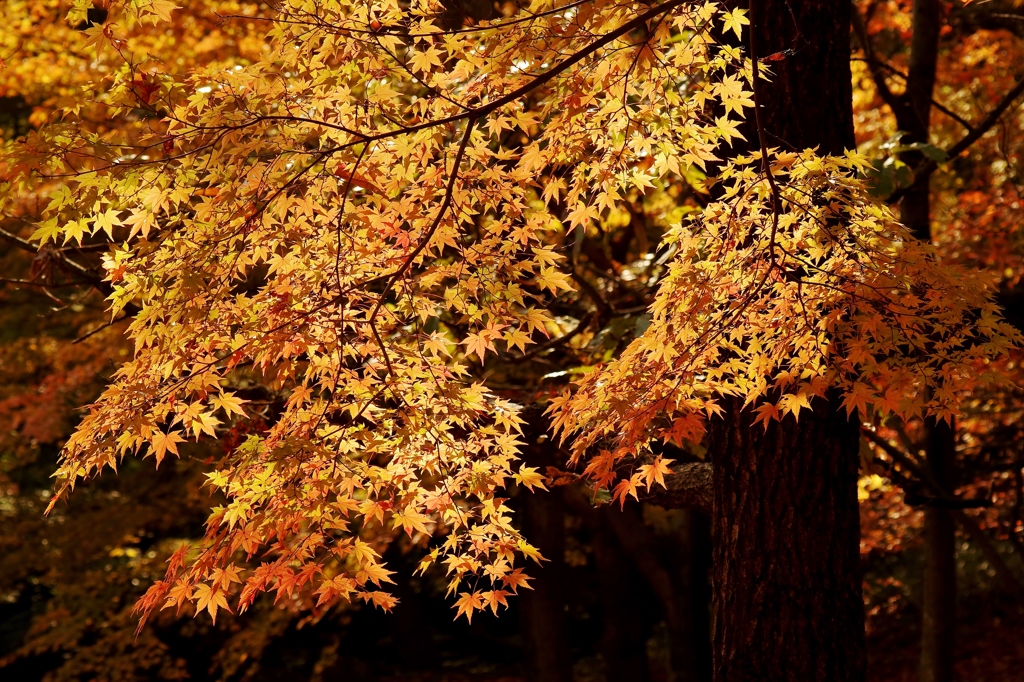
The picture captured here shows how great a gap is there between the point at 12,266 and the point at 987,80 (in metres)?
9.79

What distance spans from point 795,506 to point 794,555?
199 mm

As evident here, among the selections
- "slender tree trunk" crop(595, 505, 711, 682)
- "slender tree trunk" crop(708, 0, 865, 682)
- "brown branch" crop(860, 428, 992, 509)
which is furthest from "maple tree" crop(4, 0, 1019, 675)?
"slender tree trunk" crop(595, 505, 711, 682)

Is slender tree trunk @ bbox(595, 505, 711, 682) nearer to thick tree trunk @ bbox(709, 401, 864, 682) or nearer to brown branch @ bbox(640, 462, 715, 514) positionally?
brown branch @ bbox(640, 462, 715, 514)

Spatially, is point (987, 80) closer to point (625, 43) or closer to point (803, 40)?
point (803, 40)

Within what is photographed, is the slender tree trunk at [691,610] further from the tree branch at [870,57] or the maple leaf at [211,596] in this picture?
the maple leaf at [211,596]

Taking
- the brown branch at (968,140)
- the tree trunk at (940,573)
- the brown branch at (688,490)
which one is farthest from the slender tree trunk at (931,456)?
the brown branch at (688,490)

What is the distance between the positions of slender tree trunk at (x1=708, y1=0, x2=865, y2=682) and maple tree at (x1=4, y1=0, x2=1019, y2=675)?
1.34ft

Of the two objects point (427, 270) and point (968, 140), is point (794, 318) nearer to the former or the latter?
point (427, 270)

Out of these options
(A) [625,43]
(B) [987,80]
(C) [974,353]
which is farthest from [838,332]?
(B) [987,80]

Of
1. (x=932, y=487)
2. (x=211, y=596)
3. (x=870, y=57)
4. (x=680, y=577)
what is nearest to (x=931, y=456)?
(x=932, y=487)

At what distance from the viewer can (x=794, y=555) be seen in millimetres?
3752

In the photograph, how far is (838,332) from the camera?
10.3 feet

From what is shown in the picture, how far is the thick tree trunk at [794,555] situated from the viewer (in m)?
3.72

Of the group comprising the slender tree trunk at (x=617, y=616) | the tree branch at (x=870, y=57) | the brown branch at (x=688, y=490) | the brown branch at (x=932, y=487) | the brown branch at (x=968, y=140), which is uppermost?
the tree branch at (x=870, y=57)
